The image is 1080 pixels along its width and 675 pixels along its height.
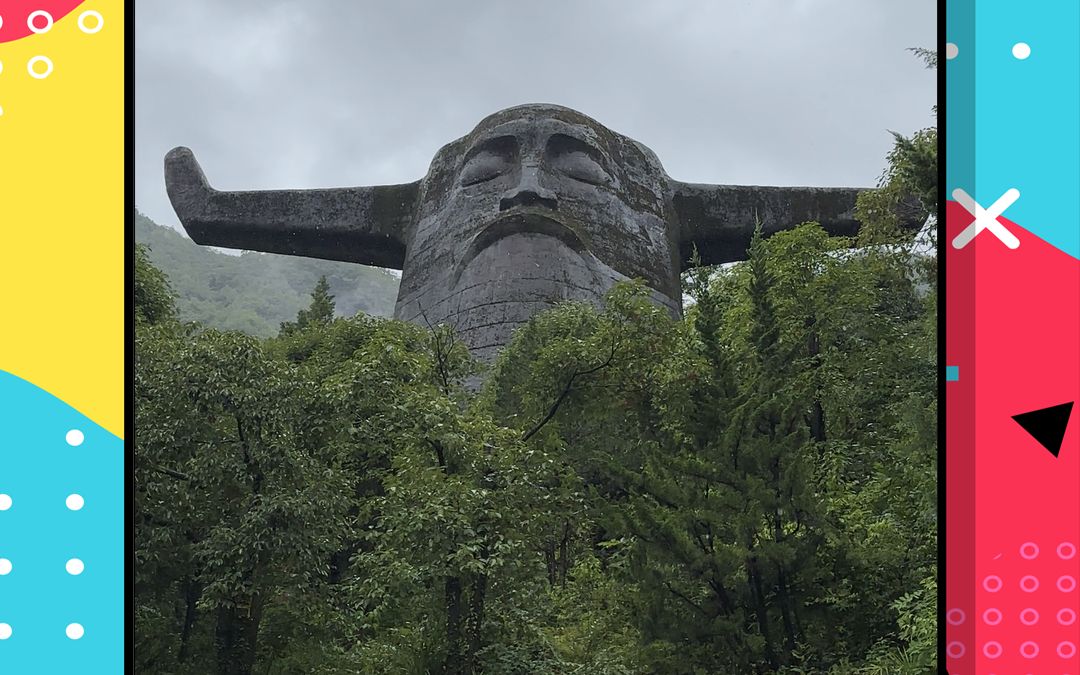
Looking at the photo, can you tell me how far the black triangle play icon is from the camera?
15.5 feet

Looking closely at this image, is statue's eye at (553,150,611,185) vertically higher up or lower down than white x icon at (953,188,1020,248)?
higher up

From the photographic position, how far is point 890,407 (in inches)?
403

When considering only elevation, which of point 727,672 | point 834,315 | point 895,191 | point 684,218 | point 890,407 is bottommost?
point 727,672

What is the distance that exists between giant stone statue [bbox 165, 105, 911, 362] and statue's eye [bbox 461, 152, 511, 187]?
0.06 feet

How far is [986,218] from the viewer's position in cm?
476

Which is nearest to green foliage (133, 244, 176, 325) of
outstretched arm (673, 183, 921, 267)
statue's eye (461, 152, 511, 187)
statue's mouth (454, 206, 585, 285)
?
statue's mouth (454, 206, 585, 285)

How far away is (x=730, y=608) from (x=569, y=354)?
3.34m

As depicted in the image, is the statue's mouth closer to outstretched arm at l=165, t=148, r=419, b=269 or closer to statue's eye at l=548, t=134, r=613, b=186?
statue's eye at l=548, t=134, r=613, b=186

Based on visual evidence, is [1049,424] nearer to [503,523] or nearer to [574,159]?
[503,523]

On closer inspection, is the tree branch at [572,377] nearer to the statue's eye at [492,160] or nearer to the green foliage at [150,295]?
the green foliage at [150,295]

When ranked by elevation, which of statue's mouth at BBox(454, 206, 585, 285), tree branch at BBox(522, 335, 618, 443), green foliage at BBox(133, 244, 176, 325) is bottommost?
tree branch at BBox(522, 335, 618, 443)

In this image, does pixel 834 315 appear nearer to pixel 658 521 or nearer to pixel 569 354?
pixel 569 354

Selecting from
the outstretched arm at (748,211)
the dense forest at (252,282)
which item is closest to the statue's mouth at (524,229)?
the outstretched arm at (748,211)

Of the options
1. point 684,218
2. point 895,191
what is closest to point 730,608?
point 895,191
